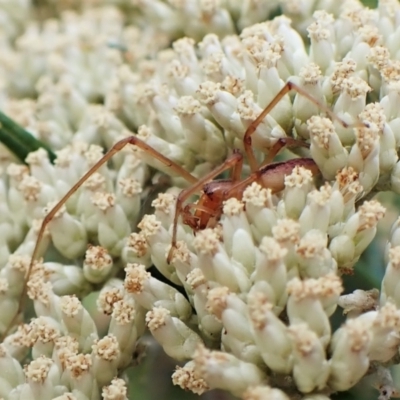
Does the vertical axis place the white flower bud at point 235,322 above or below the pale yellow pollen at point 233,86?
below

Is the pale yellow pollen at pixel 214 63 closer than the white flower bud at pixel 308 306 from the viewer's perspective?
No

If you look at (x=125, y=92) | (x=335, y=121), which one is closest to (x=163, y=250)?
(x=335, y=121)

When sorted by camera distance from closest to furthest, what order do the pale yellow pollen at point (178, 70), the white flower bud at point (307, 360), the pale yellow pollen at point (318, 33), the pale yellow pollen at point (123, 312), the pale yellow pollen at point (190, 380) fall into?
the white flower bud at point (307, 360) < the pale yellow pollen at point (190, 380) < the pale yellow pollen at point (123, 312) < the pale yellow pollen at point (318, 33) < the pale yellow pollen at point (178, 70)

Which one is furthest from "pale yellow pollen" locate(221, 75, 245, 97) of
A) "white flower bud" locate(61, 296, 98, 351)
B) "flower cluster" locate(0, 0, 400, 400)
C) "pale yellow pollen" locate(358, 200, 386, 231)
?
"white flower bud" locate(61, 296, 98, 351)

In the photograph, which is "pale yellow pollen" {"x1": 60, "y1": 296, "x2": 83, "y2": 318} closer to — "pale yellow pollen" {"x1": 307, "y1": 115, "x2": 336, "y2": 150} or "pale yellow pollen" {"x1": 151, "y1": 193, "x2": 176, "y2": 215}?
"pale yellow pollen" {"x1": 151, "y1": 193, "x2": 176, "y2": 215}

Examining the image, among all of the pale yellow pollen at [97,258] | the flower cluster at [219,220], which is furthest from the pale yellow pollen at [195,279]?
the pale yellow pollen at [97,258]

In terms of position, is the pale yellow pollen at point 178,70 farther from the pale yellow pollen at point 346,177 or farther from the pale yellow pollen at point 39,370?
the pale yellow pollen at point 39,370

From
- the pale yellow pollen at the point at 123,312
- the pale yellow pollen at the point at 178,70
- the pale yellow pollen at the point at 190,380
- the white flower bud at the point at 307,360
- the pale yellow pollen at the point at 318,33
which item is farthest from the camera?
the pale yellow pollen at the point at 178,70

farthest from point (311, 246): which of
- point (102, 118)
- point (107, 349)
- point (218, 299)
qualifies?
point (102, 118)
